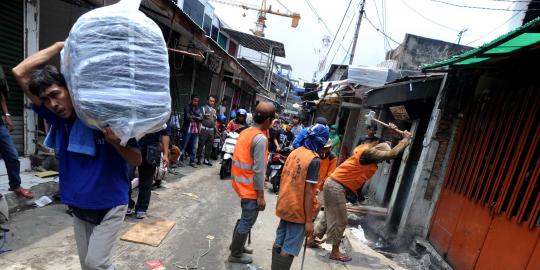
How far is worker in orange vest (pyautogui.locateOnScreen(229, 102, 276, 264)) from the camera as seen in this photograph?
3504mm

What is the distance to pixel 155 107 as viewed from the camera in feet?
6.37

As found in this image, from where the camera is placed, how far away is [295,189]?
3.34 m

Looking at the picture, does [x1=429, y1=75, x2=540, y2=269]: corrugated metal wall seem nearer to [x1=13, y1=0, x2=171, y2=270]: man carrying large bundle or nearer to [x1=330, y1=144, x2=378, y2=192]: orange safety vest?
[x1=330, y1=144, x2=378, y2=192]: orange safety vest

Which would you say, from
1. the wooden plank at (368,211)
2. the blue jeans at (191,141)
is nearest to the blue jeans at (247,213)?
the wooden plank at (368,211)

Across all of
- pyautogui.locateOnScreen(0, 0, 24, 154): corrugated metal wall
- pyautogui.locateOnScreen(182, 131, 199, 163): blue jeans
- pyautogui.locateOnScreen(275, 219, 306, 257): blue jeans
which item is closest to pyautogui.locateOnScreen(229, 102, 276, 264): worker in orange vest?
pyautogui.locateOnScreen(275, 219, 306, 257): blue jeans

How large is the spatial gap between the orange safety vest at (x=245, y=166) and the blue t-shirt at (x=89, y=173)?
1.57 metres

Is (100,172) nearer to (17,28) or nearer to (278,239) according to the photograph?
(278,239)

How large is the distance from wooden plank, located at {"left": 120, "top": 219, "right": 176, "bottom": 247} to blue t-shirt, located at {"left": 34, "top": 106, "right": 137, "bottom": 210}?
2041 millimetres

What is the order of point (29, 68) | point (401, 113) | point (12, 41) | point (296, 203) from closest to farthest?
point (29, 68) < point (296, 203) < point (12, 41) < point (401, 113)

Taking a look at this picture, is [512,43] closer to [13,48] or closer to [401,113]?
[401,113]

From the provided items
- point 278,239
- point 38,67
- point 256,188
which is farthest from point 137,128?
point 278,239

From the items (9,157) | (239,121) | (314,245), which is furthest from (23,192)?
(239,121)

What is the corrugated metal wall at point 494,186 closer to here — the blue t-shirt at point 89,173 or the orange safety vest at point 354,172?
the orange safety vest at point 354,172

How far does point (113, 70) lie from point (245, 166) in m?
1.98
